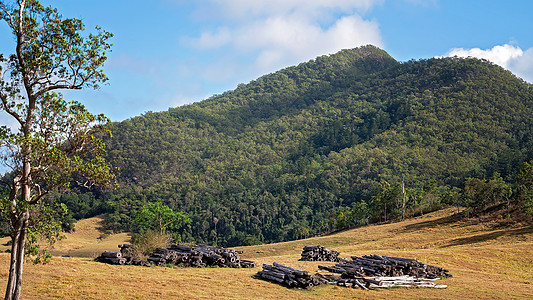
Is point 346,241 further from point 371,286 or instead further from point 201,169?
point 201,169

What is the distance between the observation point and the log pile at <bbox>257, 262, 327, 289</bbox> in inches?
871

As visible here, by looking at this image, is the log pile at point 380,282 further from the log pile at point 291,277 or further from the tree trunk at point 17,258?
the tree trunk at point 17,258

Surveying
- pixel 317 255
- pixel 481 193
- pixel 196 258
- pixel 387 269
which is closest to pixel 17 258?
pixel 196 258

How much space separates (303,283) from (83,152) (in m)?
13.4

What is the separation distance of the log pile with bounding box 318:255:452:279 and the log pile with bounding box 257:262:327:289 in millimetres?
3277

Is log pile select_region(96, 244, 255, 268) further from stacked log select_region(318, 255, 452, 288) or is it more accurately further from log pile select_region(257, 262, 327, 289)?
stacked log select_region(318, 255, 452, 288)

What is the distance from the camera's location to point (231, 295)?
64.0 ft

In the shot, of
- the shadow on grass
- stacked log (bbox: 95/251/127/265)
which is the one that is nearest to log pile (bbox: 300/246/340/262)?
stacked log (bbox: 95/251/127/265)

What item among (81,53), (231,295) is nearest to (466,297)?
(231,295)

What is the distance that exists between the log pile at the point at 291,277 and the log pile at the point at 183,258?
5.04 metres

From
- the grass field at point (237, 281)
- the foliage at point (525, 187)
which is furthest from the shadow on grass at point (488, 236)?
the foliage at point (525, 187)

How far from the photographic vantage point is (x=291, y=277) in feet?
74.1

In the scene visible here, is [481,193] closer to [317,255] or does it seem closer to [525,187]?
[525,187]

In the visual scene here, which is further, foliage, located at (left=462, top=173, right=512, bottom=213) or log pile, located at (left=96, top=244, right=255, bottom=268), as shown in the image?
foliage, located at (left=462, top=173, right=512, bottom=213)
